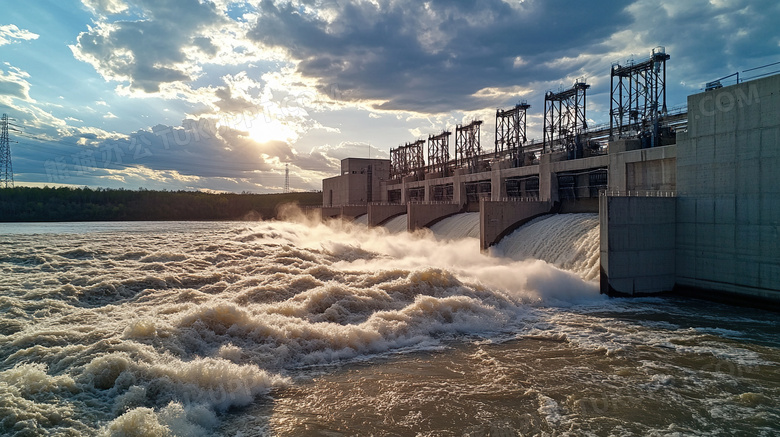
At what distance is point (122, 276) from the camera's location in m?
16.4

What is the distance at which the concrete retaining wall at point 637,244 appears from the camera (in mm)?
16422

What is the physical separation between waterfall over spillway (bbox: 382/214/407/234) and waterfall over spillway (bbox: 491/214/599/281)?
39.6 feet

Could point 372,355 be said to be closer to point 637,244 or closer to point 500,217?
point 637,244

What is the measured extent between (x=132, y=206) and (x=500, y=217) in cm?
8184

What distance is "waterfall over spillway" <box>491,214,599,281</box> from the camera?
59.1 ft

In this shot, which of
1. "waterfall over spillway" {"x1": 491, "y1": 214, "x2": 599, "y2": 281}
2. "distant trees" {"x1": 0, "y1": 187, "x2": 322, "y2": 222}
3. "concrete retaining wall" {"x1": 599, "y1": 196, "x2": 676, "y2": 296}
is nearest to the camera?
"concrete retaining wall" {"x1": 599, "y1": 196, "x2": 676, "y2": 296}

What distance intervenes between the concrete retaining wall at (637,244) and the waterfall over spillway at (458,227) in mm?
9635

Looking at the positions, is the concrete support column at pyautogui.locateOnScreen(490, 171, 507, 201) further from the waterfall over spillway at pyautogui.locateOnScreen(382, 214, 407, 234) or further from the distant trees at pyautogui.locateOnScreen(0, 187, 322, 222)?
the distant trees at pyautogui.locateOnScreen(0, 187, 322, 222)

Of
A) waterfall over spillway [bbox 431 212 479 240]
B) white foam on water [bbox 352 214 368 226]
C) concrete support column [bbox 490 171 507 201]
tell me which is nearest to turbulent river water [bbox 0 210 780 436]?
waterfall over spillway [bbox 431 212 479 240]

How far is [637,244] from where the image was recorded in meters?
16.8

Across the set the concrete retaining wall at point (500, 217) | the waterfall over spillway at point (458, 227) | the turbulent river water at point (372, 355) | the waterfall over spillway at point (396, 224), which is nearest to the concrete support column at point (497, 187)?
the waterfall over spillway at point (458, 227)

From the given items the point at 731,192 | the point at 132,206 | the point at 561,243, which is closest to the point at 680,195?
the point at 731,192

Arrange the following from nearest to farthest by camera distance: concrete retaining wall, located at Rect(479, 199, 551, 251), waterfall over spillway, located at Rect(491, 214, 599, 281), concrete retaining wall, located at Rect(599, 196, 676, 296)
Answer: concrete retaining wall, located at Rect(599, 196, 676, 296) < waterfall over spillway, located at Rect(491, 214, 599, 281) < concrete retaining wall, located at Rect(479, 199, 551, 251)

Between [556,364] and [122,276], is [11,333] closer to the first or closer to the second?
[122,276]
